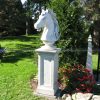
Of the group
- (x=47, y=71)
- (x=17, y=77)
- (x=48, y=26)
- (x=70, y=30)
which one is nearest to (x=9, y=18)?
(x=17, y=77)

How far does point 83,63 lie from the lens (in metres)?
9.34

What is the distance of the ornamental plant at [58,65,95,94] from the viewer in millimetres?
7359

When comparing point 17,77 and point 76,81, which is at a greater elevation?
point 76,81

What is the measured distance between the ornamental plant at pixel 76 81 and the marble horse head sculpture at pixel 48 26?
3.45 feet

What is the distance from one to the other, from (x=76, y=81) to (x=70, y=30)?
2.10 m

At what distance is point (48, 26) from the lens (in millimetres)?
7316

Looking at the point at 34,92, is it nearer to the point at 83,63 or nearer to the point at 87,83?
the point at 87,83

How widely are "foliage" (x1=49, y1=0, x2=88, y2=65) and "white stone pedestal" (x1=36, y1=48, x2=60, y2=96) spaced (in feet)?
5.28

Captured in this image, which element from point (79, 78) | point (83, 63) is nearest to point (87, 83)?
point (79, 78)

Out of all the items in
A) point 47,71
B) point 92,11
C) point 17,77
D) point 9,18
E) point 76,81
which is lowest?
point 17,77

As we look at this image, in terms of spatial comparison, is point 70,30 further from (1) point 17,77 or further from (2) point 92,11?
(2) point 92,11

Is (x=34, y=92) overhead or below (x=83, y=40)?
below

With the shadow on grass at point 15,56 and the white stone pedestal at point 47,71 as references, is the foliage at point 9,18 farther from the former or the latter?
the white stone pedestal at point 47,71

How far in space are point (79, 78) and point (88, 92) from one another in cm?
54
